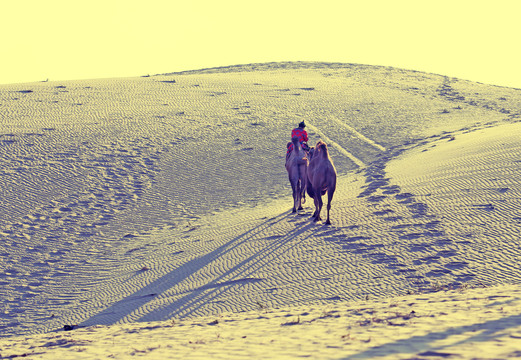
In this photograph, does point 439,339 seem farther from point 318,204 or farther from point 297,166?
point 297,166

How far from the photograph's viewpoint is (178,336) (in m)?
9.33

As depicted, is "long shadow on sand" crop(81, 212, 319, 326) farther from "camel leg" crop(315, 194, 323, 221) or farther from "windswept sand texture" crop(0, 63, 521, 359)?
"camel leg" crop(315, 194, 323, 221)

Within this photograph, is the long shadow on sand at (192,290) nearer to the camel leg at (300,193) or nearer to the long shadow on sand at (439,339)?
the camel leg at (300,193)

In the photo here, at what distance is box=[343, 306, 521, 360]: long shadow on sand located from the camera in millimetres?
7152

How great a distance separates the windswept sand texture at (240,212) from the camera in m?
11.5

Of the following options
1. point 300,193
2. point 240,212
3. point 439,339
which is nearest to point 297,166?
point 300,193

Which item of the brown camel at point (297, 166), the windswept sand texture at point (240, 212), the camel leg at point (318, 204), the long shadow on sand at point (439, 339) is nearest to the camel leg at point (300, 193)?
the brown camel at point (297, 166)

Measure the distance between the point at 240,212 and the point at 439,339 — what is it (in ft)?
40.7

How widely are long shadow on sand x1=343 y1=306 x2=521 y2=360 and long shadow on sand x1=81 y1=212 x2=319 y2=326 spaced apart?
4.63 meters

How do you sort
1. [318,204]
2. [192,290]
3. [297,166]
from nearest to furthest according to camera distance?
[192,290]
[318,204]
[297,166]

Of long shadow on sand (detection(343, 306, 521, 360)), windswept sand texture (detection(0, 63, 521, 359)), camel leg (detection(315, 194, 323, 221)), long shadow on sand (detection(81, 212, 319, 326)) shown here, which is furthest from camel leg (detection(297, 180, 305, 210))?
long shadow on sand (detection(343, 306, 521, 360))

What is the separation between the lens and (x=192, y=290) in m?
12.7

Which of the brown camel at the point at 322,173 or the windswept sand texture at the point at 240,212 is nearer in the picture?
the windswept sand texture at the point at 240,212

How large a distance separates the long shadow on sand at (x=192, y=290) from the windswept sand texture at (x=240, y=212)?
2.0 inches
